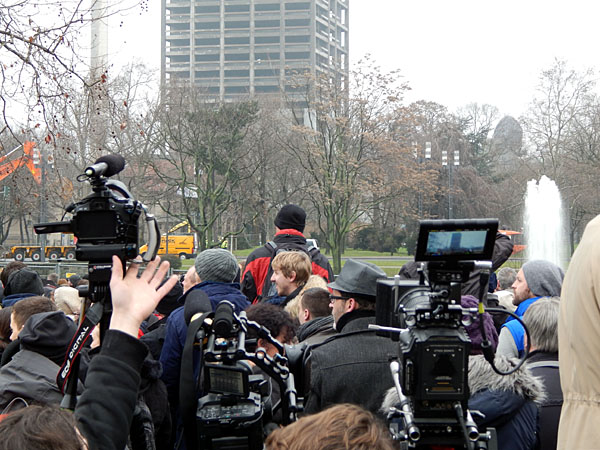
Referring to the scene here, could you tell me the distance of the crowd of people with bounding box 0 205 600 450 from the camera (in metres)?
1.97

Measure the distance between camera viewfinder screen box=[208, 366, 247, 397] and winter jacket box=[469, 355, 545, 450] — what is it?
130 cm

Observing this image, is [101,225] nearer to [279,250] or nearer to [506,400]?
[506,400]

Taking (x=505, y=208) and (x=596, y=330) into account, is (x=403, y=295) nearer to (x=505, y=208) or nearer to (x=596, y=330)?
(x=596, y=330)

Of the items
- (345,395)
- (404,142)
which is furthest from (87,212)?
(404,142)

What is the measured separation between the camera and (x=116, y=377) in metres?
2.25

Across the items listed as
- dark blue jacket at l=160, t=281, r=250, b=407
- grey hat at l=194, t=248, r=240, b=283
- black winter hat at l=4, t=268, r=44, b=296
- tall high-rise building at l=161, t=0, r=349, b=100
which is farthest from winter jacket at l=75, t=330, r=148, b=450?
tall high-rise building at l=161, t=0, r=349, b=100

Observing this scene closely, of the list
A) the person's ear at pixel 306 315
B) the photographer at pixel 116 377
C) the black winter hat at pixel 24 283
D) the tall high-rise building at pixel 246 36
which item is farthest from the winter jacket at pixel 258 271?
the tall high-rise building at pixel 246 36

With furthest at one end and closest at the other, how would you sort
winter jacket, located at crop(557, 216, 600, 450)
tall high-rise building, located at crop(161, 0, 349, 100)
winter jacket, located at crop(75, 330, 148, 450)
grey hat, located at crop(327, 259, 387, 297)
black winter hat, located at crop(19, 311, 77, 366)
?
tall high-rise building, located at crop(161, 0, 349, 100), grey hat, located at crop(327, 259, 387, 297), black winter hat, located at crop(19, 311, 77, 366), winter jacket, located at crop(75, 330, 148, 450), winter jacket, located at crop(557, 216, 600, 450)

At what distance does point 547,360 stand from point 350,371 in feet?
4.16

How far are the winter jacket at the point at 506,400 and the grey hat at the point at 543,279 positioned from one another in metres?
2.61

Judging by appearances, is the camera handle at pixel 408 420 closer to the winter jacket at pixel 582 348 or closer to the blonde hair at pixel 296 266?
the winter jacket at pixel 582 348

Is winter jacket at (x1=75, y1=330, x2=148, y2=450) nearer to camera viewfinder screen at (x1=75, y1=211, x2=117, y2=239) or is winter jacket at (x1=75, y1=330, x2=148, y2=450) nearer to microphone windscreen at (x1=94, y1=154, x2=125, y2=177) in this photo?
camera viewfinder screen at (x1=75, y1=211, x2=117, y2=239)

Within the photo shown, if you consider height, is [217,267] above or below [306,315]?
above

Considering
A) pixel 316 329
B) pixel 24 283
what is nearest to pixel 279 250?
pixel 24 283
